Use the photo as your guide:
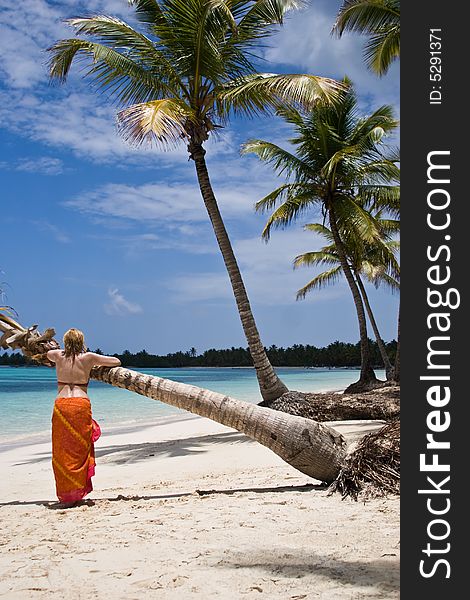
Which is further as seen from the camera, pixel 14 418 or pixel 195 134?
pixel 14 418

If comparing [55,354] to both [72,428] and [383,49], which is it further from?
[383,49]

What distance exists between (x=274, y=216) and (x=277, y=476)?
47.5 ft

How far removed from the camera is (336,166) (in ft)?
65.3

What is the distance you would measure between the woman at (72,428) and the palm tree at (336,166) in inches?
547

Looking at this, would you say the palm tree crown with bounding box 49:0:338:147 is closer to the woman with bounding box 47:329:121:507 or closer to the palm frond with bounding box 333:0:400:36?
the palm frond with bounding box 333:0:400:36

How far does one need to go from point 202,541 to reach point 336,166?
16993mm

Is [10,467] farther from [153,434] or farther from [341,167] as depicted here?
[341,167]

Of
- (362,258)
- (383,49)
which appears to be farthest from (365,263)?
(383,49)

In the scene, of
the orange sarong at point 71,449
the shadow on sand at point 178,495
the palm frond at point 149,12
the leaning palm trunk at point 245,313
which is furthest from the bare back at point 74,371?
the palm frond at point 149,12

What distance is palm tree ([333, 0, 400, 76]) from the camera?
48.5 ft

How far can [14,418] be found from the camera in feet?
72.0

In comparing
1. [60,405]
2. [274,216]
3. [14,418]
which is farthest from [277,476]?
[14,418]

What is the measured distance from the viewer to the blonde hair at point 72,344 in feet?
20.9

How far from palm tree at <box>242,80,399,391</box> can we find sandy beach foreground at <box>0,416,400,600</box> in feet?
44.9
